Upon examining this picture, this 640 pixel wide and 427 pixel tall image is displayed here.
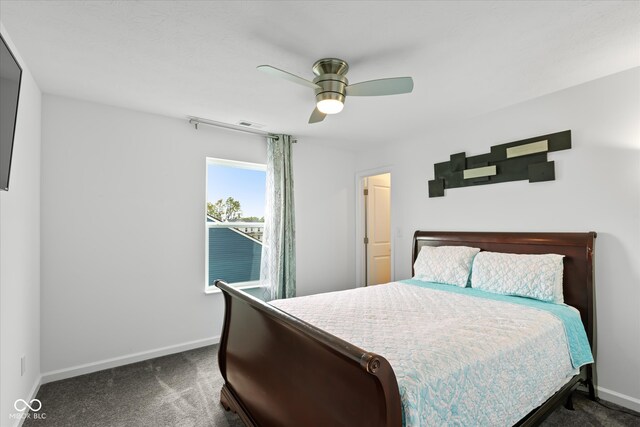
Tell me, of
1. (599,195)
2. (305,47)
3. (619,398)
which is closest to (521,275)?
(599,195)

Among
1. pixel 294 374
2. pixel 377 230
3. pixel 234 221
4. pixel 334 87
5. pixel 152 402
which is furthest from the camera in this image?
pixel 377 230

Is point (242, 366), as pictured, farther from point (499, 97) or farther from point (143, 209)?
point (499, 97)

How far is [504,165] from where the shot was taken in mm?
3172

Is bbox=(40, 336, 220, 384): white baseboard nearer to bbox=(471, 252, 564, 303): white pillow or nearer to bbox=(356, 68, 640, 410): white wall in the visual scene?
bbox=(471, 252, 564, 303): white pillow

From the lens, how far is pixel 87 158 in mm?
2975

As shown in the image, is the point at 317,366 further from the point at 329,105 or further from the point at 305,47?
the point at 305,47

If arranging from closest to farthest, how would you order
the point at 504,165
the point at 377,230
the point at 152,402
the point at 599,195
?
1. the point at 152,402
2. the point at 599,195
3. the point at 504,165
4. the point at 377,230

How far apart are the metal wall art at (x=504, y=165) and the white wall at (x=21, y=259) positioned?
3.79m

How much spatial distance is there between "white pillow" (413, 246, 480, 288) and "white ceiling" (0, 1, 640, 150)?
57.6 inches

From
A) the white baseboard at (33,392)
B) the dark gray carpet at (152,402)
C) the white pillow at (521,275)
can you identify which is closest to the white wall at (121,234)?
the white baseboard at (33,392)

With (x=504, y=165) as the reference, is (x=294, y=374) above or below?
below

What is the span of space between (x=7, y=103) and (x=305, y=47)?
1.67 metres

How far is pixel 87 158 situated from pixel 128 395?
6.92 ft

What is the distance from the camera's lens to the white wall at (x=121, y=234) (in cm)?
283
